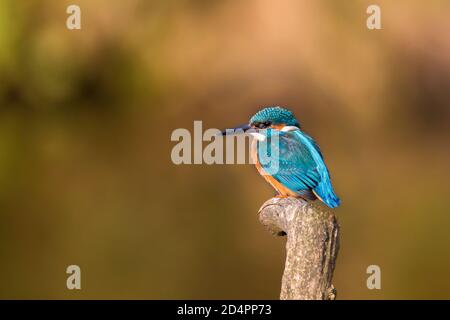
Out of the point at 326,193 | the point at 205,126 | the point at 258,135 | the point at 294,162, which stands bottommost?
the point at 326,193

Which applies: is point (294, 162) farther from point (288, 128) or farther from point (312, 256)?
point (312, 256)

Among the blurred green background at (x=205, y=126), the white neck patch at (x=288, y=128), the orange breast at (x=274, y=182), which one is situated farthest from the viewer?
the blurred green background at (x=205, y=126)

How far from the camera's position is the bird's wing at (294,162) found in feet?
12.6

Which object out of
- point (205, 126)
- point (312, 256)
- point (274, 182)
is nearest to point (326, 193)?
point (274, 182)

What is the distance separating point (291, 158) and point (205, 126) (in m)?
4.30

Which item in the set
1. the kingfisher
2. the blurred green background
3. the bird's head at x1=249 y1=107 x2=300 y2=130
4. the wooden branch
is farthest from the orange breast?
the blurred green background

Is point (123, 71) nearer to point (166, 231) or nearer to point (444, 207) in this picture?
point (166, 231)

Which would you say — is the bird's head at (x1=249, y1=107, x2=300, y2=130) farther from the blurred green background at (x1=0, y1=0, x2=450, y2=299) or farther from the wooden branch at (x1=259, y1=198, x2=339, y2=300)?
the blurred green background at (x1=0, y1=0, x2=450, y2=299)

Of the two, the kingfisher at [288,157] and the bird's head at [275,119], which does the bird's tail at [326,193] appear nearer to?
the kingfisher at [288,157]

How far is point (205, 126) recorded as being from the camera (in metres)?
8.22

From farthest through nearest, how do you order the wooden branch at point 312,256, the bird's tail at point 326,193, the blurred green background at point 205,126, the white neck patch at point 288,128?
the blurred green background at point 205,126, the white neck patch at point 288,128, the bird's tail at point 326,193, the wooden branch at point 312,256

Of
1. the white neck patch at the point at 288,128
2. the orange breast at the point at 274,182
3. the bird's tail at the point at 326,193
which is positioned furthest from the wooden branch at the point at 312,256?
the white neck patch at the point at 288,128

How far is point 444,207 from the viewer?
719 centimetres
